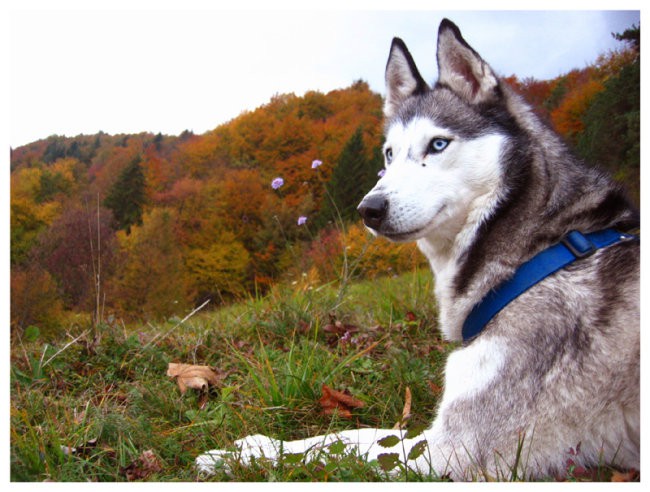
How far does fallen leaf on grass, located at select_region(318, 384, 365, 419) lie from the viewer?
2.64m

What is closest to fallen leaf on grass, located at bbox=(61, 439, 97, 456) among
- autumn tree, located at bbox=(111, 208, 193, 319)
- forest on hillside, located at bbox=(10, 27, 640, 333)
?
forest on hillside, located at bbox=(10, 27, 640, 333)

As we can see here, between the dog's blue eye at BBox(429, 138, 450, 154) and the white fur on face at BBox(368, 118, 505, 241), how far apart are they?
0.05ft

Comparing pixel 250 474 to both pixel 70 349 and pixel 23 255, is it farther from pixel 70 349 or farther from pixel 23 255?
pixel 23 255

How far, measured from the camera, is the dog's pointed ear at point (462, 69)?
2.37 metres

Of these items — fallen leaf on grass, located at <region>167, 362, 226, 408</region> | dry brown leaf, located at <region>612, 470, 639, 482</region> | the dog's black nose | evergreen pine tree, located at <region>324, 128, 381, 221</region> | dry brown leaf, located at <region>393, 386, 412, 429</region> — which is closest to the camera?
dry brown leaf, located at <region>612, 470, 639, 482</region>

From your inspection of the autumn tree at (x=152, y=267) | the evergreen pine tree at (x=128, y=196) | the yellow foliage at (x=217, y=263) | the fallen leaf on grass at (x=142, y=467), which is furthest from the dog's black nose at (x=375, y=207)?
the autumn tree at (x=152, y=267)

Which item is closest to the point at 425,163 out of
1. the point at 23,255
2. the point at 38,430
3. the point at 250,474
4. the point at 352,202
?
the point at 250,474

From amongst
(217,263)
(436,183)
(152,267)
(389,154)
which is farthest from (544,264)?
(152,267)

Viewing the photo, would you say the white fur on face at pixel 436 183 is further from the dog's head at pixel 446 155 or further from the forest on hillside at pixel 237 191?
the forest on hillside at pixel 237 191

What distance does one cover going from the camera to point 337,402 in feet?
8.72

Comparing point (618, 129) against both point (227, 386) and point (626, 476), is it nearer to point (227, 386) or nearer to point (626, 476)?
point (626, 476)

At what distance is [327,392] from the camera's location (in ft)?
8.75

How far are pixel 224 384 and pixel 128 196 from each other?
7859 mm

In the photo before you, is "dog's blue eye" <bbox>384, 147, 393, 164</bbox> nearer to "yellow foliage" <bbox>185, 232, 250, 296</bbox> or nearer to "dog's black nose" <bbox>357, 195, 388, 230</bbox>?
"dog's black nose" <bbox>357, 195, 388, 230</bbox>
